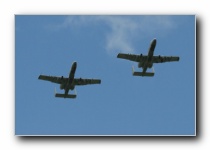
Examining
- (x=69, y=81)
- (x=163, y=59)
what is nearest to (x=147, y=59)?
(x=163, y=59)

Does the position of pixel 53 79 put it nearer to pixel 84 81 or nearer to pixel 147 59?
pixel 84 81

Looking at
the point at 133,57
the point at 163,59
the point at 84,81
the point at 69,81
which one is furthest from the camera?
the point at 69,81

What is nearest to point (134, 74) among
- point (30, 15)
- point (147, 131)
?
point (147, 131)

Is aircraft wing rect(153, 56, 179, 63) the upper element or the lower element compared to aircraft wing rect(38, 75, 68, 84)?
upper

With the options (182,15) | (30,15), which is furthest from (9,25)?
(182,15)

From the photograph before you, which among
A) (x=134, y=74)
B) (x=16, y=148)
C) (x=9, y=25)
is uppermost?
(x=9, y=25)

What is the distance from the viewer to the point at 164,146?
12.1m

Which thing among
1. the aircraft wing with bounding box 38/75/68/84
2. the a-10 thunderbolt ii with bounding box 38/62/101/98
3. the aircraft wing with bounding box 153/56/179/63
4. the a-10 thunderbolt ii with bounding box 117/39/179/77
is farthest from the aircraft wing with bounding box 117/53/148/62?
the aircraft wing with bounding box 38/75/68/84

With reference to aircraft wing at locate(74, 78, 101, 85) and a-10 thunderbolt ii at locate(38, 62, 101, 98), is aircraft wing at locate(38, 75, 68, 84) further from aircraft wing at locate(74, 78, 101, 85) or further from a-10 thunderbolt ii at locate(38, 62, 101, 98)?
aircraft wing at locate(74, 78, 101, 85)
